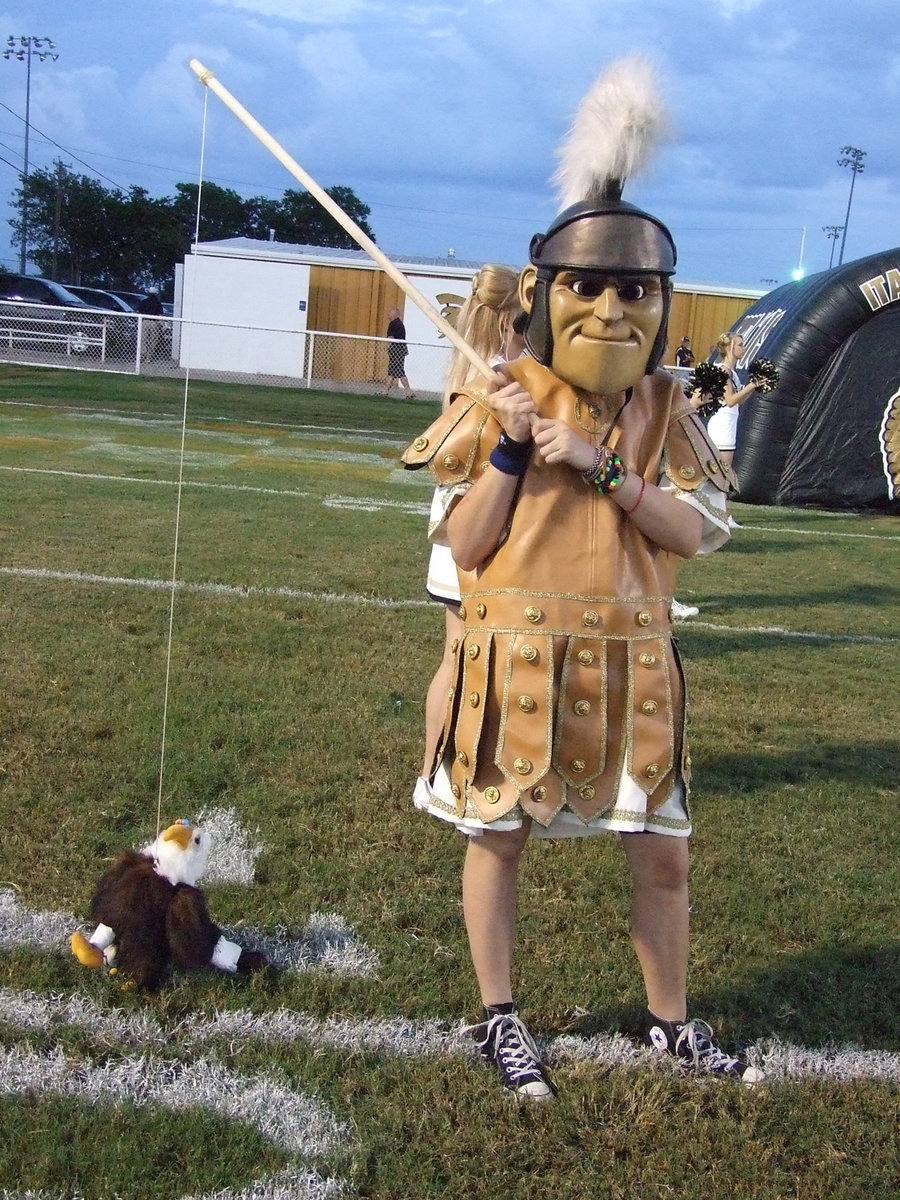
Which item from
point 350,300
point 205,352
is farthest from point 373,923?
point 350,300

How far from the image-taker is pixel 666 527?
8.00ft

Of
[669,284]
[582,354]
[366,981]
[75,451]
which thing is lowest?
[366,981]

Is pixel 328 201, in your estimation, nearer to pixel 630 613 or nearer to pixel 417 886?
pixel 630 613

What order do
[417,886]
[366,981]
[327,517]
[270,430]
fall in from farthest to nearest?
[270,430], [327,517], [417,886], [366,981]

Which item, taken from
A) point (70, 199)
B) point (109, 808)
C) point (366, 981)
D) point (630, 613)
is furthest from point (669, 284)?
point (70, 199)

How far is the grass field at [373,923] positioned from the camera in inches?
95.5

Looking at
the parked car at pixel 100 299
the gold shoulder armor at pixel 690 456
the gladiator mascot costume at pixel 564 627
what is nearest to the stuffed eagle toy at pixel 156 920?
the gladiator mascot costume at pixel 564 627

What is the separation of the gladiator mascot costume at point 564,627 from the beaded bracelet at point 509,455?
7 cm

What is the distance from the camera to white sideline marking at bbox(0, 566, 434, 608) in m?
6.84

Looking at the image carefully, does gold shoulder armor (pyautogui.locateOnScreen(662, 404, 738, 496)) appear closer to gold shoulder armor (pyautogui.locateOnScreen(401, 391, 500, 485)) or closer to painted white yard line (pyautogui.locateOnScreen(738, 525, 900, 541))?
gold shoulder armor (pyautogui.locateOnScreen(401, 391, 500, 485))

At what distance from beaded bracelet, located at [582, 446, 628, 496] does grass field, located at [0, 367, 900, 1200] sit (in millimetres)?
1336

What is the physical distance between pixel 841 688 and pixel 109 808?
13.0ft

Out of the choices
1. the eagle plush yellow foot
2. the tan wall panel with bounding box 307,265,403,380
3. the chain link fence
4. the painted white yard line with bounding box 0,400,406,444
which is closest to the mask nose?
the eagle plush yellow foot

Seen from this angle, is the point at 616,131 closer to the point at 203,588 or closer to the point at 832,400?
the point at 203,588
